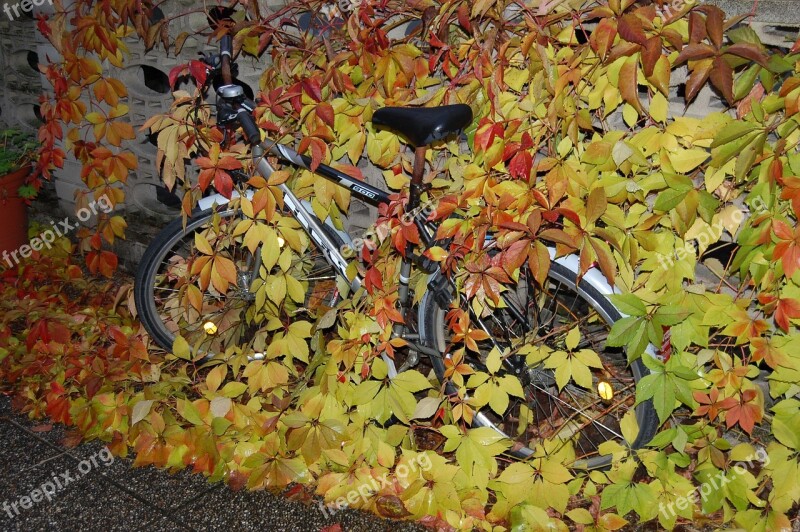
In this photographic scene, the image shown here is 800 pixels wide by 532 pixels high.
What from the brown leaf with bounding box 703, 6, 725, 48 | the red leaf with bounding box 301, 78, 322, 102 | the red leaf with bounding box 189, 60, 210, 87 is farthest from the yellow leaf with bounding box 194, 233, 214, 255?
the brown leaf with bounding box 703, 6, 725, 48

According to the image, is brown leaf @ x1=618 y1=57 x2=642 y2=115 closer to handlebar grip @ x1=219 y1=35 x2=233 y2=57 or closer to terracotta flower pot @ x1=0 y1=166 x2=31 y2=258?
handlebar grip @ x1=219 y1=35 x2=233 y2=57

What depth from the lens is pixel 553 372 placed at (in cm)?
313

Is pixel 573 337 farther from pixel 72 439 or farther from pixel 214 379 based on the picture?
pixel 72 439

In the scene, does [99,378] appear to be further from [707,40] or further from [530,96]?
[707,40]

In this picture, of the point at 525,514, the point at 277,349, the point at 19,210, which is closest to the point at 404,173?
the point at 277,349

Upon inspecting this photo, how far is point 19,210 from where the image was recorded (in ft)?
16.7

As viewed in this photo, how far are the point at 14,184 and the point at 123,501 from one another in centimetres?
286

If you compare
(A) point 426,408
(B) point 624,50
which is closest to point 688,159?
(B) point 624,50

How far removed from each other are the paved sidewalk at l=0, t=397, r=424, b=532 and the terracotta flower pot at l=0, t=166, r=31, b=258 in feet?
6.97

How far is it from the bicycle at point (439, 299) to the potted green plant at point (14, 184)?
74.9 inches

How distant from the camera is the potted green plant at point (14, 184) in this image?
16.1 ft

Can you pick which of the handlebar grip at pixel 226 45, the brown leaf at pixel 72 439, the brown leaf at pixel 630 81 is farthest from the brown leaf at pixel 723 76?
the brown leaf at pixel 72 439

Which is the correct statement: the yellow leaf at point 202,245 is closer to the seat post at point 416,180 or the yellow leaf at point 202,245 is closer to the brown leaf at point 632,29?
the seat post at point 416,180

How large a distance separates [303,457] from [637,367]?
1416mm
